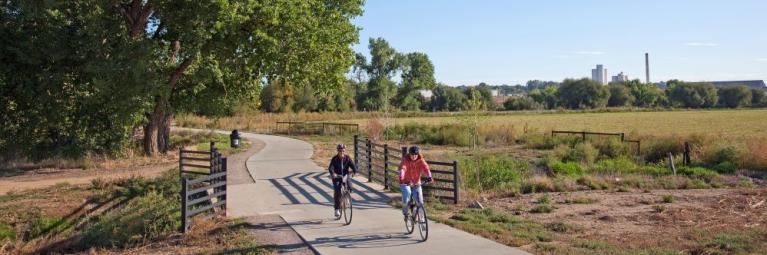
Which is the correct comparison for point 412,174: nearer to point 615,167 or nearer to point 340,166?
point 340,166

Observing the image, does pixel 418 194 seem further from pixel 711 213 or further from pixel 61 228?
pixel 61 228

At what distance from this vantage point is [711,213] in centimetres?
1269

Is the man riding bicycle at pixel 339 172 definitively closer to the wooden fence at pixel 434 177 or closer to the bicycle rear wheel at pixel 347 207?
the bicycle rear wheel at pixel 347 207

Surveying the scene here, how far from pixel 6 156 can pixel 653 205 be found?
2722 centimetres

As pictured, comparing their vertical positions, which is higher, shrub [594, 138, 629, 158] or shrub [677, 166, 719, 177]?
shrub [594, 138, 629, 158]

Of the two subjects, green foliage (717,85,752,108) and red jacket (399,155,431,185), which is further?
green foliage (717,85,752,108)

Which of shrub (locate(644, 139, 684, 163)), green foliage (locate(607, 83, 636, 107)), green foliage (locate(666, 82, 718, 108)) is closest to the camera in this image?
shrub (locate(644, 139, 684, 163))

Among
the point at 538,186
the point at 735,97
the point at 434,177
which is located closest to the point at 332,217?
the point at 434,177

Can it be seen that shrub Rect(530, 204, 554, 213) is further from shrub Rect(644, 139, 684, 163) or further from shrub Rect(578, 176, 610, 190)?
shrub Rect(644, 139, 684, 163)

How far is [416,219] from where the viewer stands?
10.2 metres

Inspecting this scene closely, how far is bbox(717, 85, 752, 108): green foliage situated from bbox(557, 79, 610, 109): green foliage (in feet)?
79.1

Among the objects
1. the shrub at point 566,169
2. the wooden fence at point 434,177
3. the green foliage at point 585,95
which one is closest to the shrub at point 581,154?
the shrub at point 566,169

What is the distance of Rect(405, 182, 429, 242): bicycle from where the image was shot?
9.94 m

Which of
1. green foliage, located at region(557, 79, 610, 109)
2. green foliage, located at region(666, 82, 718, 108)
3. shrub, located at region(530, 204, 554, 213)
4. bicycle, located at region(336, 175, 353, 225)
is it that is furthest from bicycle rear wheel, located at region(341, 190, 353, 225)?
green foliage, located at region(666, 82, 718, 108)
